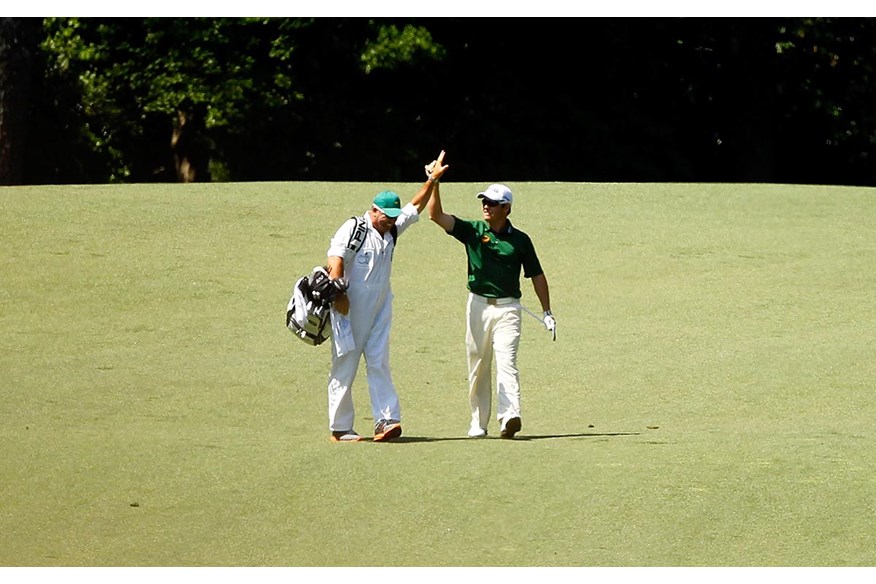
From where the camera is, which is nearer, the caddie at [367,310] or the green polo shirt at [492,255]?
the caddie at [367,310]

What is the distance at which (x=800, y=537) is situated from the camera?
30.4ft

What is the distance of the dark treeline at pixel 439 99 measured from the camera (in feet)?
109

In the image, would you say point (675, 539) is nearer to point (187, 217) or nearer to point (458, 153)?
point (187, 217)

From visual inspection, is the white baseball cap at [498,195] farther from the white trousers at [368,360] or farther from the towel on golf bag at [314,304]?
the towel on golf bag at [314,304]

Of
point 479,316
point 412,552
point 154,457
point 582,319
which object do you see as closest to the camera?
point 412,552

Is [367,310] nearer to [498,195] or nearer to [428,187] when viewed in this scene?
[428,187]

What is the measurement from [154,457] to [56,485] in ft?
2.77

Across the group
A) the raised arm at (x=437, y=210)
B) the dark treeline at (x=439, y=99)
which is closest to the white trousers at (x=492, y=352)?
the raised arm at (x=437, y=210)

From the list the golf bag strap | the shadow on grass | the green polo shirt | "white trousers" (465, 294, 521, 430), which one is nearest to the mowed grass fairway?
the shadow on grass

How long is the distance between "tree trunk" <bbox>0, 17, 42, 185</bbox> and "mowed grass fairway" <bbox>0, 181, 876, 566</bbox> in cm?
963

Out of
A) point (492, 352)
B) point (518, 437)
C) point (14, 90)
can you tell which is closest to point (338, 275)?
point (492, 352)

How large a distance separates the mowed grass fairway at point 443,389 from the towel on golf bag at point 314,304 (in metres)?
0.82

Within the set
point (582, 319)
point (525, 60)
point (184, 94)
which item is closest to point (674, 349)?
point (582, 319)

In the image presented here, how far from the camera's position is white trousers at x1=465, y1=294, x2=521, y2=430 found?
11711 millimetres
